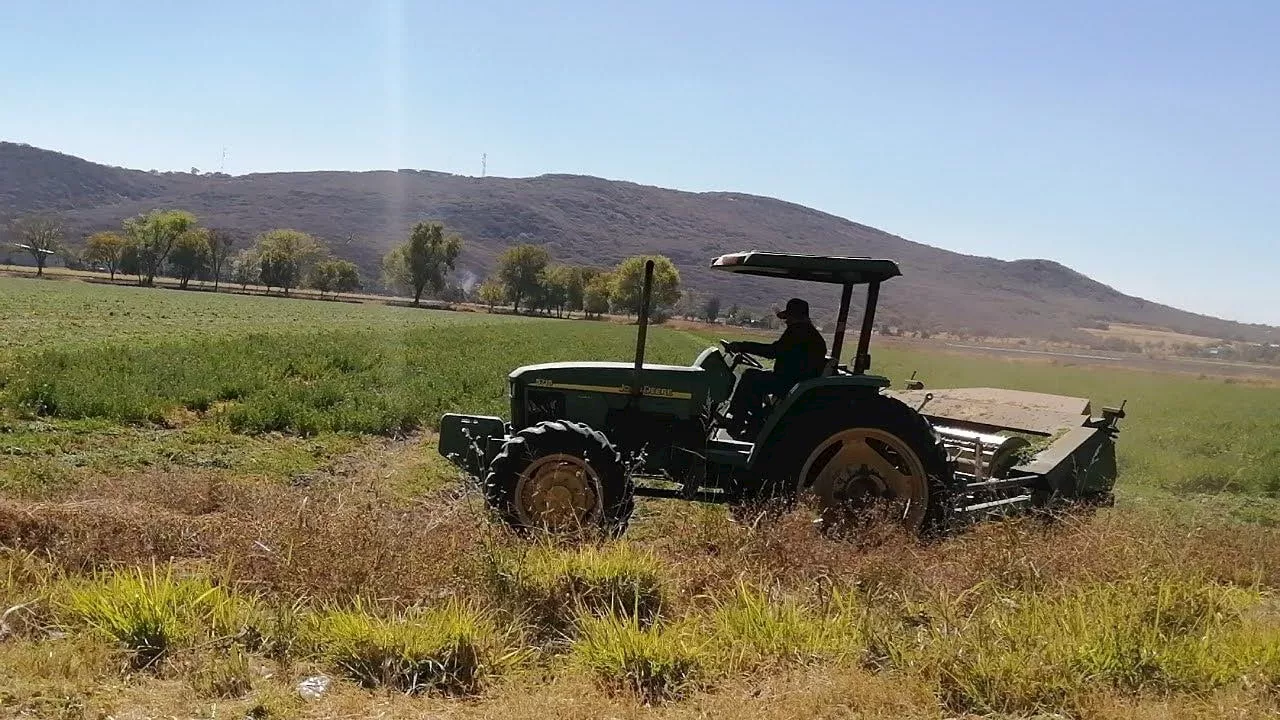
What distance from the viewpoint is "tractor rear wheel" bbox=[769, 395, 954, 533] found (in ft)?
20.9

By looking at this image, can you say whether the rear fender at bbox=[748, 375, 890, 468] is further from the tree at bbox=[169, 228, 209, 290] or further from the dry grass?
the tree at bbox=[169, 228, 209, 290]

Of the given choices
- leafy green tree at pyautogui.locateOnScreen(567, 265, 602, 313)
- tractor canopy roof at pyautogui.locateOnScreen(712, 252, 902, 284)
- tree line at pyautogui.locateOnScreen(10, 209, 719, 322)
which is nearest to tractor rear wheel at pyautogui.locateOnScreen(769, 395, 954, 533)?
tractor canopy roof at pyautogui.locateOnScreen(712, 252, 902, 284)

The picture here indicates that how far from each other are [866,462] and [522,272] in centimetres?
11412

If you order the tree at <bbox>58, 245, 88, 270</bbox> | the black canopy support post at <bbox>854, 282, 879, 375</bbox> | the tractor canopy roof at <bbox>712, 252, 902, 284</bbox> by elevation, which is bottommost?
the tree at <bbox>58, 245, 88, 270</bbox>

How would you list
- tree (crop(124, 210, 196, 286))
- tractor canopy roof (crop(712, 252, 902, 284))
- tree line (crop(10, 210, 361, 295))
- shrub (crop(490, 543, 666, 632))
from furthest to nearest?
1. tree line (crop(10, 210, 361, 295))
2. tree (crop(124, 210, 196, 286))
3. tractor canopy roof (crop(712, 252, 902, 284))
4. shrub (crop(490, 543, 666, 632))

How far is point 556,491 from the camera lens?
19.5 feet

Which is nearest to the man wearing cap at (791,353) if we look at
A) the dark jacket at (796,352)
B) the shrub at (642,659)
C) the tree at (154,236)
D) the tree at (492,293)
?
the dark jacket at (796,352)

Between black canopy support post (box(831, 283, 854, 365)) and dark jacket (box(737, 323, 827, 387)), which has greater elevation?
black canopy support post (box(831, 283, 854, 365))

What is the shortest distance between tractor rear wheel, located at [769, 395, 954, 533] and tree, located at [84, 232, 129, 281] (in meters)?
124

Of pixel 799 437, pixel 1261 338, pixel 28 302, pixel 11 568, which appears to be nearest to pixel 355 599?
pixel 11 568

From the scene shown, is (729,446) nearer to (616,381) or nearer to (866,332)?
(616,381)

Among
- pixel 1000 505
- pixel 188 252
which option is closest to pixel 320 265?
pixel 188 252

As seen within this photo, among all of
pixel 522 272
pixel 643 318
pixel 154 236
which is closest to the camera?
pixel 643 318

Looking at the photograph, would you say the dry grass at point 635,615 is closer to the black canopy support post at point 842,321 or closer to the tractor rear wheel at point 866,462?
the tractor rear wheel at point 866,462
